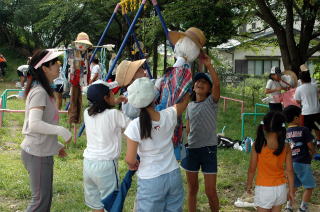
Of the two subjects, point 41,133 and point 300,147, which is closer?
point 41,133

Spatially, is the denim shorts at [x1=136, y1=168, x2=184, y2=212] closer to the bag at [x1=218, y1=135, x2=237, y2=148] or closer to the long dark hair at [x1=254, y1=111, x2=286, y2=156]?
the long dark hair at [x1=254, y1=111, x2=286, y2=156]

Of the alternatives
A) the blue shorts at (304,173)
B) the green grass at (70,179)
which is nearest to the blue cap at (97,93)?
the green grass at (70,179)

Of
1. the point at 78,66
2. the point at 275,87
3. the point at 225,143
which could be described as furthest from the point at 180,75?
the point at 275,87

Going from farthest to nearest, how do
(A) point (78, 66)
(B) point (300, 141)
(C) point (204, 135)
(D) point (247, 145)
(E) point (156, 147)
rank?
(D) point (247, 145) → (A) point (78, 66) → (B) point (300, 141) → (C) point (204, 135) → (E) point (156, 147)

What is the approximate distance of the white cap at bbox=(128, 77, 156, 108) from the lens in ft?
8.82

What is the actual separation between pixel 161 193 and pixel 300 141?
2.02 m

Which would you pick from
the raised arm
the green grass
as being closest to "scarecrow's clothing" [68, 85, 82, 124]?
the green grass

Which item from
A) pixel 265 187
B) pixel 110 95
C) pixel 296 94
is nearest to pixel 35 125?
pixel 110 95

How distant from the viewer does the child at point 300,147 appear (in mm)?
4007

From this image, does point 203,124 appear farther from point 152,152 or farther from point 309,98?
point 309,98

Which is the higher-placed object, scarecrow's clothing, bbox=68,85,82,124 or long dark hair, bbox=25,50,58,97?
long dark hair, bbox=25,50,58,97

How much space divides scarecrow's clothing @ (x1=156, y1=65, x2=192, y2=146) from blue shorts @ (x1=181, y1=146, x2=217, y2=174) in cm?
81

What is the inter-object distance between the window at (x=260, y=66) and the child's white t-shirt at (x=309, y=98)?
19.4m

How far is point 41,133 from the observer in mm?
2980
